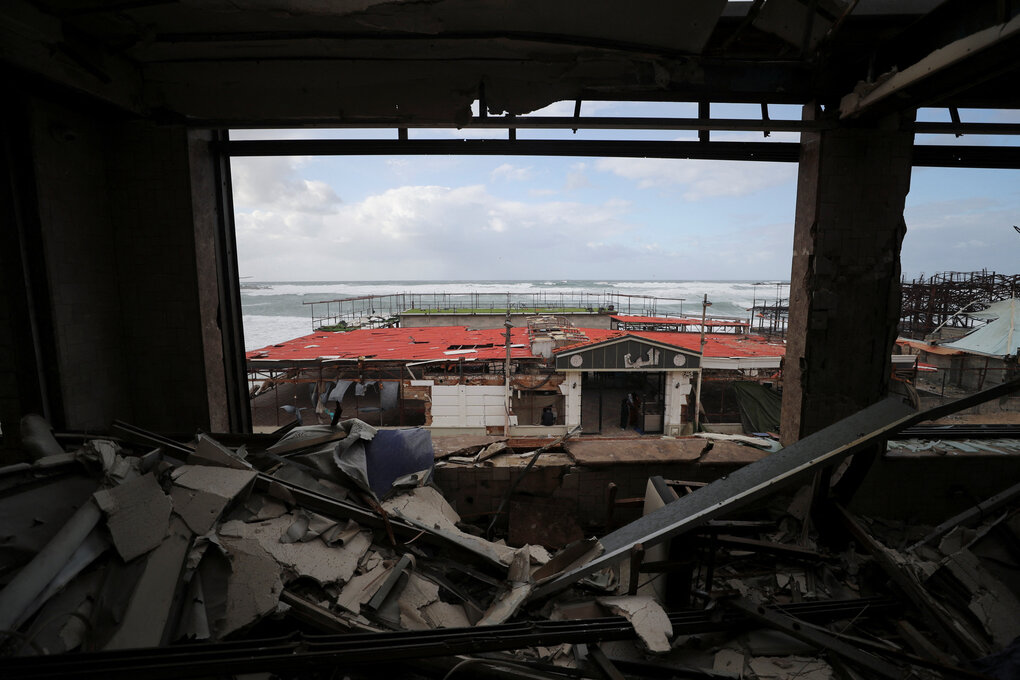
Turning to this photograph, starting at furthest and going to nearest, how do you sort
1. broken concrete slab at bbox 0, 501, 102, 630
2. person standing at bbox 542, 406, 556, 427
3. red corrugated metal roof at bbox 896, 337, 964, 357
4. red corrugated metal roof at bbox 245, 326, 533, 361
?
red corrugated metal roof at bbox 896, 337, 964, 357, person standing at bbox 542, 406, 556, 427, red corrugated metal roof at bbox 245, 326, 533, 361, broken concrete slab at bbox 0, 501, 102, 630

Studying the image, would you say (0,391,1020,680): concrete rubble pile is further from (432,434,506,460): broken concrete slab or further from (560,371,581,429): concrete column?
(560,371,581,429): concrete column

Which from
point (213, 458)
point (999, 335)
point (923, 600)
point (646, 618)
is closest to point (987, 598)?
point (923, 600)

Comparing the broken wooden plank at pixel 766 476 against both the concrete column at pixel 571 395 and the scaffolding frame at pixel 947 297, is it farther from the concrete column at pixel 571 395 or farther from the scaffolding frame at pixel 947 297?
the scaffolding frame at pixel 947 297

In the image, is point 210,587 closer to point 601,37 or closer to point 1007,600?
point 601,37

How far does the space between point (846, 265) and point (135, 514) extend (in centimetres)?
555

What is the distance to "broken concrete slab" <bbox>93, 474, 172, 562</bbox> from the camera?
7.13 feet

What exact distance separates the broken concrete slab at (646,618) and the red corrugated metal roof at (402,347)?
789cm

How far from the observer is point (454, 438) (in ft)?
14.9

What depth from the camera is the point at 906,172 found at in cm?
356

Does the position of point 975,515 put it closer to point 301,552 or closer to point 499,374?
point 301,552

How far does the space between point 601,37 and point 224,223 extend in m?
3.68

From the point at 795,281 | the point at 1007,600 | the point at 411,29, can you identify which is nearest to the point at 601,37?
the point at 411,29

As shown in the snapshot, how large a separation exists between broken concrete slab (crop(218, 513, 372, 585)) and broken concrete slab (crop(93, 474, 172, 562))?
0.33 meters

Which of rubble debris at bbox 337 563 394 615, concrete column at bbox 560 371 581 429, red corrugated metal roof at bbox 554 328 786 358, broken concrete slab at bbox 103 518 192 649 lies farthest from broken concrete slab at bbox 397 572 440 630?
red corrugated metal roof at bbox 554 328 786 358
